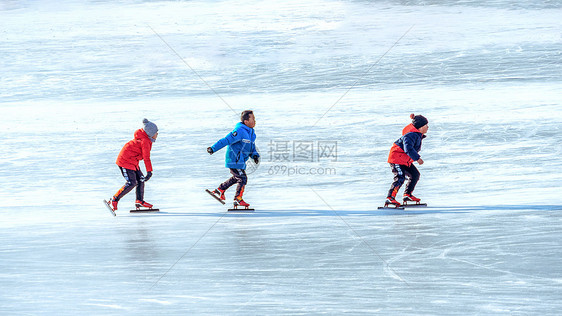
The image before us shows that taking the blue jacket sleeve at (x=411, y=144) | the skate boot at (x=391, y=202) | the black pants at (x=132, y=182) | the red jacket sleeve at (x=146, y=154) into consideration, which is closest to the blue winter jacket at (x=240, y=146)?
the red jacket sleeve at (x=146, y=154)

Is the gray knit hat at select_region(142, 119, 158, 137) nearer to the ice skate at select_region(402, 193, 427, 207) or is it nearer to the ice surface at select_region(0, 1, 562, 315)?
the ice surface at select_region(0, 1, 562, 315)

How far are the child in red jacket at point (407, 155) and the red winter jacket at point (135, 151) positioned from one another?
2.57 meters

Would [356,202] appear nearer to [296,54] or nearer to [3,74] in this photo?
[296,54]

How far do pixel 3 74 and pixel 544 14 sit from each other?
37.3ft

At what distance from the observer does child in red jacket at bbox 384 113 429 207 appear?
7.81m

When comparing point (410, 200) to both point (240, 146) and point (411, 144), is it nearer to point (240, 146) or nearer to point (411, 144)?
point (411, 144)

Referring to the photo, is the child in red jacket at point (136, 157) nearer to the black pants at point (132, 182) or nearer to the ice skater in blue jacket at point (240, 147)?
the black pants at point (132, 182)

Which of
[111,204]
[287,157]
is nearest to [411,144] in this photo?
[287,157]

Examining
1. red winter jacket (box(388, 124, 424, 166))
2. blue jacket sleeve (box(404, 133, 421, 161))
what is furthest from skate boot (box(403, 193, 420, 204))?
blue jacket sleeve (box(404, 133, 421, 161))

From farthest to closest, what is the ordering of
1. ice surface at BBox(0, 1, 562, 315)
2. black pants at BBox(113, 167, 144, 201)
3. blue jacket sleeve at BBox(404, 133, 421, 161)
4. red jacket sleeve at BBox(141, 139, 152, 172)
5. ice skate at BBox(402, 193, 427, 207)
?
black pants at BBox(113, 167, 144, 201) → ice skate at BBox(402, 193, 427, 207) → red jacket sleeve at BBox(141, 139, 152, 172) → blue jacket sleeve at BBox(404, 133, 421, 161) → ice surface at BBox(0, 1, 562, 315)

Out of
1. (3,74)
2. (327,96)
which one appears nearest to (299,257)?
(327,96)

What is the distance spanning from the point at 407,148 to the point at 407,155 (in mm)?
229

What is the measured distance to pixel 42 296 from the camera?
4844mm

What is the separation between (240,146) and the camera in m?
8.02
